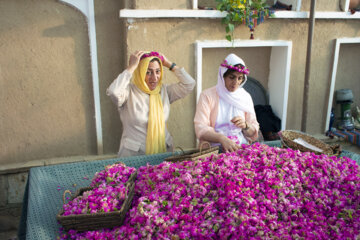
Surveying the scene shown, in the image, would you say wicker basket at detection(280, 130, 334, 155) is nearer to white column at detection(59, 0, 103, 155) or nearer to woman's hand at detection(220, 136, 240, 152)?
woman's hand at detection(220, 136, 240, 152)

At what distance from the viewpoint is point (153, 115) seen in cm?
270

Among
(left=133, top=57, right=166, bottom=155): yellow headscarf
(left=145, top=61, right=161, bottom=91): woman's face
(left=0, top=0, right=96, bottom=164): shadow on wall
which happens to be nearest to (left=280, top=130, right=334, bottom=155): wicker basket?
(left=133, top=57, right=166, bottom=155): yellow headscarf

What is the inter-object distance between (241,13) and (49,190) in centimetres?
Result: 334

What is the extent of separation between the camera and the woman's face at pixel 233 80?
2.68 metres

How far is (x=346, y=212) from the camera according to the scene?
5.58 feet

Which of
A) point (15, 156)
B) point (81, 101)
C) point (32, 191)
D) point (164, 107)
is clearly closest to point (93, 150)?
point (81, 101)

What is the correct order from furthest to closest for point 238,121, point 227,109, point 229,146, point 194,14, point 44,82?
point 194,14 → point 44,82 → point 227,109 → point 238,121 → point 229,146

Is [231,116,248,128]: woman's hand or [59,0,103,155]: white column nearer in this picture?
[231,116,248,128]: woman's hand

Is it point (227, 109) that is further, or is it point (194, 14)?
point (194, 14)

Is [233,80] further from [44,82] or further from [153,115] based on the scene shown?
[44,82]

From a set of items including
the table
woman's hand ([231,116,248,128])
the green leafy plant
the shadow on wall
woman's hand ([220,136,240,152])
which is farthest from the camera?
the green leafy plant

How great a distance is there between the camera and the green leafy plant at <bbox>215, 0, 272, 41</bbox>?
407 cm

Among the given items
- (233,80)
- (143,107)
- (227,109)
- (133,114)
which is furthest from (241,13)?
(133,114)

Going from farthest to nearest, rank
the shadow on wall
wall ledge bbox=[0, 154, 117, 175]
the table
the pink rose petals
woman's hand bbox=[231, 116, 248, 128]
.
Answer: wall ledge bbox=[0, 154, 117, 175], the shadow on wall, woman's hand bbox=[231, 116, 248, 128], the table, the pink rose petals
